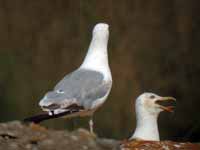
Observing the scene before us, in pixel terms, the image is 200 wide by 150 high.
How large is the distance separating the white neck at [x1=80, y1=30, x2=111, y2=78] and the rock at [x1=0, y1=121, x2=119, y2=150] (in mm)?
910

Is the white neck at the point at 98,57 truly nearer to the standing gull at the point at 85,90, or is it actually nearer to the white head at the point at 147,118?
the standing gull at the point at 85,90

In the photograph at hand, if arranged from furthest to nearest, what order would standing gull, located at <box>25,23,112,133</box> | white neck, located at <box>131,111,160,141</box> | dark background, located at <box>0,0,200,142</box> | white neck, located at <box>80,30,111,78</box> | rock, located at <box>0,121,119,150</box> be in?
dark background, located at <box>0,0,200,142</box> → white neck, located at <box>131,111,160,141</box> → white neck, located at <box>80,30,111,78</box> → standing gull, located at <box>25,23,112,133</box> → rock, located at <box>0,121,119,150</box>

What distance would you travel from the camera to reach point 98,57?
6.39 metres

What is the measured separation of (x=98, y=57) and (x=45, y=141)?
1307 millimetres

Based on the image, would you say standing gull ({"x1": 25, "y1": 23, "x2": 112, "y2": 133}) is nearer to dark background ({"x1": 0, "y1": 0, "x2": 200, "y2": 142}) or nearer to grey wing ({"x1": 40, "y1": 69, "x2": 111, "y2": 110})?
grey wing ({"x1": 40, "y1": 69, "x2": 111, "y2": 110})

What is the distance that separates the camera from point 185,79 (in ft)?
27.3

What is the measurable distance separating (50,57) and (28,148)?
3.11m

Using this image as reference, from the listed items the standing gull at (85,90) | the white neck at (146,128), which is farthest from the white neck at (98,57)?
the white neck at (146,128)

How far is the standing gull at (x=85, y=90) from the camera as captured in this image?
5.85 meters

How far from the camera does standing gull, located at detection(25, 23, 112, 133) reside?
585 cm

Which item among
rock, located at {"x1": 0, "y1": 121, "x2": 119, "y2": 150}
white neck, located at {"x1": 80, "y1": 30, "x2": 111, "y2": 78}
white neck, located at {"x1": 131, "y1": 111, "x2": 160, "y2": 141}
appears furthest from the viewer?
white neck, located at {"x1": 131, "y1": 111, "x2": 160, "y2": 141}

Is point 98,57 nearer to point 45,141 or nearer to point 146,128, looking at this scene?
point 146,128

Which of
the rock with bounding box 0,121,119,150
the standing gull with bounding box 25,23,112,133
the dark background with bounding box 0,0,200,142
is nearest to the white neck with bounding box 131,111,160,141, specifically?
the standing gull with bounding box 25,23,112,133

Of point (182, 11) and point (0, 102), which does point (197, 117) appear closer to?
point (182, 11)
